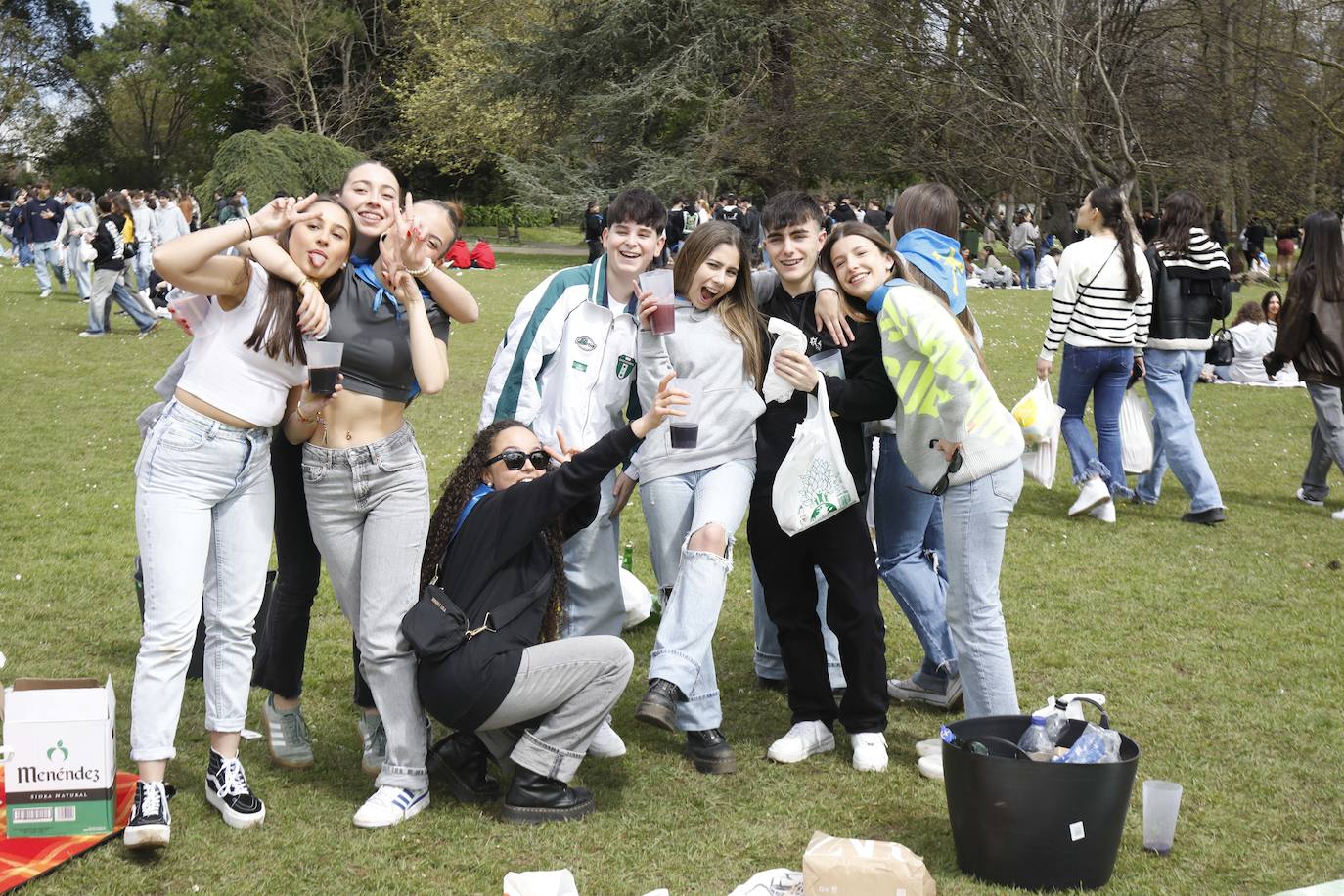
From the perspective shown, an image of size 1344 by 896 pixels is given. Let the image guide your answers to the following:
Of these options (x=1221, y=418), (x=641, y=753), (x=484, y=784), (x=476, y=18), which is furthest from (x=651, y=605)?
(x=476, y=18)

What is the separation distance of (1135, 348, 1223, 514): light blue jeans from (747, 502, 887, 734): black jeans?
14.4ft

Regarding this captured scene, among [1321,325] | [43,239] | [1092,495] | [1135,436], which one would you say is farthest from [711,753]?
[43,239]

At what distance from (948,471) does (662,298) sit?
107 centimetres

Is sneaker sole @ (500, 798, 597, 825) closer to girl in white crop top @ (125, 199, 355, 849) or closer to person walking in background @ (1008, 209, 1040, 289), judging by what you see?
girl in white crop top @ (125, 199, 355, 849)

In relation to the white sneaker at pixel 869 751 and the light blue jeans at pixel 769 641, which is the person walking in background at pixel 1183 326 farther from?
the white sneaker at pixel 869 751

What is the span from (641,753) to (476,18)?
145 ft

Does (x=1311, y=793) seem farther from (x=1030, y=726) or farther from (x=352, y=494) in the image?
(x=352, y=494)

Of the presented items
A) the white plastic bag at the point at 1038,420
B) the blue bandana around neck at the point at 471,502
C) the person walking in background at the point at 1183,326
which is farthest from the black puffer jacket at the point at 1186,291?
the blue bandana around neck at the point at 471,502

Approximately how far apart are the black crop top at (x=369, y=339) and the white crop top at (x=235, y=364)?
21cm

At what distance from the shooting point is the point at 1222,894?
3.66 meters

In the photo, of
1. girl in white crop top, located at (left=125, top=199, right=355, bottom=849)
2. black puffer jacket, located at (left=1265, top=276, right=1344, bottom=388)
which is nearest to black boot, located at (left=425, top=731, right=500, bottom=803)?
girl in white crop top, located at (left=125, top=199, right=355, bottom=849)

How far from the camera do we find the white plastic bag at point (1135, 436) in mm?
8422

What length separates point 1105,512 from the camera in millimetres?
8297

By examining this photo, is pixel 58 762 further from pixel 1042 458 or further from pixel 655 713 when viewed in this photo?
pixel 1042 458
